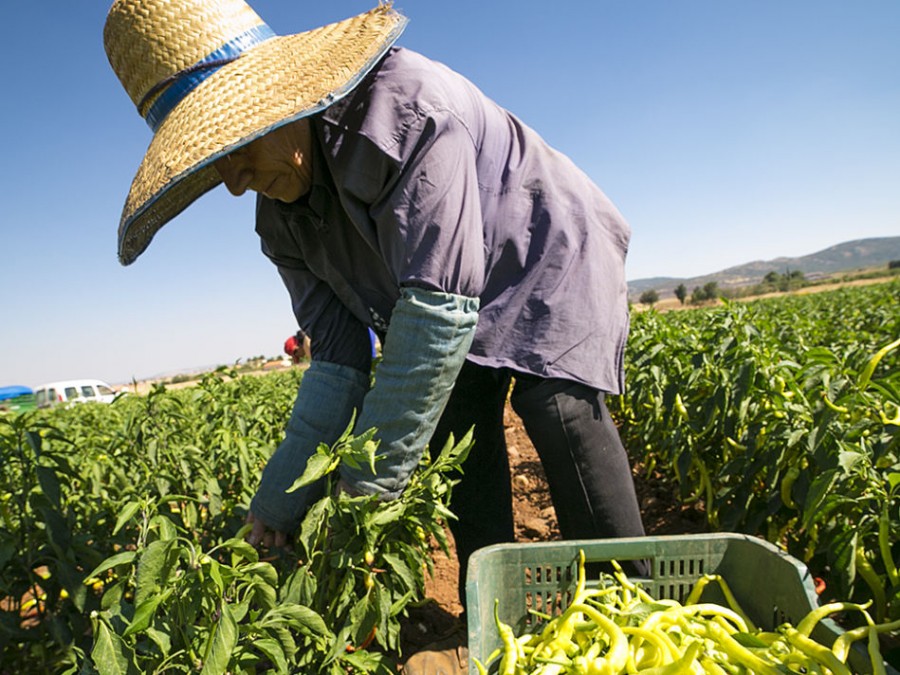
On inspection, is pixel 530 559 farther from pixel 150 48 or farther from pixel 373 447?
pixel 150 48

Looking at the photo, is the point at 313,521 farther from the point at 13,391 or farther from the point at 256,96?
the point at 13,391

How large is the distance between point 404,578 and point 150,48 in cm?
134

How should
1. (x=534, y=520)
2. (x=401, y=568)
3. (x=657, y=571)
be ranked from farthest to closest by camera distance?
(x=534, y=520)
(x=401, y=568)
(x=657, y=571)

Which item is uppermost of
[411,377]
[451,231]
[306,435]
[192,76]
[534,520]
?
[192,76]

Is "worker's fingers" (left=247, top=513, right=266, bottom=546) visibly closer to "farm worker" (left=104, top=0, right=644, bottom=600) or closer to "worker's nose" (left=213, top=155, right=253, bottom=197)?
"farm worker" (left=104, top=0, right=644, bottom=600)

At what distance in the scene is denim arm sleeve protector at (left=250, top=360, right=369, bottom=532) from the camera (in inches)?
63.7

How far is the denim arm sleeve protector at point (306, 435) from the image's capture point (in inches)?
63.7

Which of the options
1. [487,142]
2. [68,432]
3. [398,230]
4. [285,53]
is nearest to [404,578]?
[398,230]

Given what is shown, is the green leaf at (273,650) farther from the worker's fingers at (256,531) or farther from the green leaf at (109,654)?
the worker's fingers at (256,531)

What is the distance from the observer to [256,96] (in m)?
1.30

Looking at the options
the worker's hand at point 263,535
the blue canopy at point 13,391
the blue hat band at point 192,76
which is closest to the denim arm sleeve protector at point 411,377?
the worker's hand at point 263,535

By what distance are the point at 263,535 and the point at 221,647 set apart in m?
0.70

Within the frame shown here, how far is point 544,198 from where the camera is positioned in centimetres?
166

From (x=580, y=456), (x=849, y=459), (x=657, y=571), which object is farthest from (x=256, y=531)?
(x=849, y=459)
